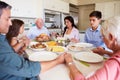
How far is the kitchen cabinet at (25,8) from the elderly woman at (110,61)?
193 cm

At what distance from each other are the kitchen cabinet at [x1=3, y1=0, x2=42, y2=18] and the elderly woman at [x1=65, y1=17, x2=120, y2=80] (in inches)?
75.9

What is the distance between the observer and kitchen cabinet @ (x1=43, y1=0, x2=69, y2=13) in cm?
318

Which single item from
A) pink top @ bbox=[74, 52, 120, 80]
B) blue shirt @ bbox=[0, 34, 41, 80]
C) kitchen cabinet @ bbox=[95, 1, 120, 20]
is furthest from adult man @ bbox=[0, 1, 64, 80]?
kitchen cabinet @ bbox=[95, 1, 120, 20]

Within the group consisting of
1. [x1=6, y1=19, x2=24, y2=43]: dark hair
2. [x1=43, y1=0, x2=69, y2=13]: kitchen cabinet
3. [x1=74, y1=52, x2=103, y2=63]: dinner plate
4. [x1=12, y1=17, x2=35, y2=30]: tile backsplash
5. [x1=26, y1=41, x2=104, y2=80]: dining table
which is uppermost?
[x1=43, y1=0, x2=69, y2=13]: kitchen cabinet

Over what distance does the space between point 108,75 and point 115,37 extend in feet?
0.78

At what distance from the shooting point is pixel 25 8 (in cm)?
265

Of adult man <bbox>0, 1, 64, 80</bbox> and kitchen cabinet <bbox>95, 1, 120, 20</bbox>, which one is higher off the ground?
kitchen cabinet <bbox>95, 1, 120, 20</bbox>

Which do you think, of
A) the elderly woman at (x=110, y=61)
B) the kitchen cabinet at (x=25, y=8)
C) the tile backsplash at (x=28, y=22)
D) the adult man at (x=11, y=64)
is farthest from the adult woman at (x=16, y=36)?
the tile backsplash at (x=28, y=22)

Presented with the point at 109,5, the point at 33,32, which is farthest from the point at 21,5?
the point at 109,5

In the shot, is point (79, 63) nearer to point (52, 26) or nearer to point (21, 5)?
point (21, 5)

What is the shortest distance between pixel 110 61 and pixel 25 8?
236cm

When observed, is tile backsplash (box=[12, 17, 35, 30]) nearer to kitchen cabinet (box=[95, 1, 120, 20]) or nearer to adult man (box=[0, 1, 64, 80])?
adult man (box=[0, 1, 64, 80])

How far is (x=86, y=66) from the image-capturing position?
90cm

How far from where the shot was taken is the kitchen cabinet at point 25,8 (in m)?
2.41
